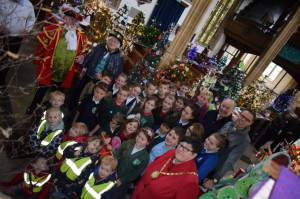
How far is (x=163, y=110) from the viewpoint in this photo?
4559mm

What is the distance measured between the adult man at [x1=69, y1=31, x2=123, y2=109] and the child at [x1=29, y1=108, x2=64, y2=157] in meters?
1.42

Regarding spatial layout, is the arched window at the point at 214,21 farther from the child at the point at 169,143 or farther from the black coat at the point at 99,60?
the child at the point at 169,143

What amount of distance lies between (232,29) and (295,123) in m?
9.35

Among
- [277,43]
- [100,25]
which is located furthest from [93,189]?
[277,43]

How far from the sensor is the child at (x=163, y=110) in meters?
4.51

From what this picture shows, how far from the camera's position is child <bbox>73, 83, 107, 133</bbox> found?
4034mm

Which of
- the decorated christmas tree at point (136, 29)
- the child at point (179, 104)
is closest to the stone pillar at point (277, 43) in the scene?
the decorated christmas tree at point (136, 29)

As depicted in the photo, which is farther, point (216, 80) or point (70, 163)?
point (216, 80)

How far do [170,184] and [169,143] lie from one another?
82cm

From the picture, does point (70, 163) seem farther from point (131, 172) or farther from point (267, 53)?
point (267, 53)

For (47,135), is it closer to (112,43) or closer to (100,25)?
(112,43)

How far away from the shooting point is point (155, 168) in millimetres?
3000

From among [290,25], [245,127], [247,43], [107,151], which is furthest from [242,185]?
[247,43]

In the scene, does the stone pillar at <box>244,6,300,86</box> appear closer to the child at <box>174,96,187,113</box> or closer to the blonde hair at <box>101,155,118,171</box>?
the child at <box>174,96,187,113</box>
